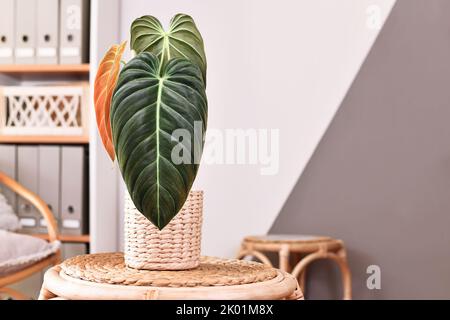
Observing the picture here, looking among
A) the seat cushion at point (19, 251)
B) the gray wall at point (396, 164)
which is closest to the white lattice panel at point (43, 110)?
the seat cushion at point (19, 251)

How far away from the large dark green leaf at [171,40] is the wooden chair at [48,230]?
1.08 metres

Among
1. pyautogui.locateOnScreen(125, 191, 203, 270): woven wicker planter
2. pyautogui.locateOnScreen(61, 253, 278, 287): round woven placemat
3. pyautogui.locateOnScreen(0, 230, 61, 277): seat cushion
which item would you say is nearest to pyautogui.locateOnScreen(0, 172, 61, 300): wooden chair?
pyautogui.locateOnScreen(0, 230, 61, 277): seat cushion

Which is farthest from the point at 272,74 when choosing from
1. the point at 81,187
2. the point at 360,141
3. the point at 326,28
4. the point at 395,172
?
the point at 81,187

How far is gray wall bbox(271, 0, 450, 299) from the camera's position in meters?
2.62

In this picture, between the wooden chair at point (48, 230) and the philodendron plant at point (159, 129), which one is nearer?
the philodendron plant at point (159, 129)

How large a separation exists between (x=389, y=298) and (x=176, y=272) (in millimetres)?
1774

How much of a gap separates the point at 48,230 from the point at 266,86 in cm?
104

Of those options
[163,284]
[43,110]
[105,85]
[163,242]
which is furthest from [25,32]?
[163,284]

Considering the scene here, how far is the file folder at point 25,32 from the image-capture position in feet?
8.38

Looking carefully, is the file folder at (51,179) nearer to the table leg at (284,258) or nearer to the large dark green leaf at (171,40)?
the table leg at (284,258)

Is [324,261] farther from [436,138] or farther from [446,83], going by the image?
[446,83]

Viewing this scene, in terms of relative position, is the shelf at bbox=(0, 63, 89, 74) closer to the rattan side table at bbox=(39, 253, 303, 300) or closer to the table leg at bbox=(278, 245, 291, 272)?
the table leg at bbox=(278, 245, 291, 272)

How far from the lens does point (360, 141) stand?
2.66 metres

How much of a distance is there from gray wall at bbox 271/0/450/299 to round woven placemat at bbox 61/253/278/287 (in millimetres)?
1529
